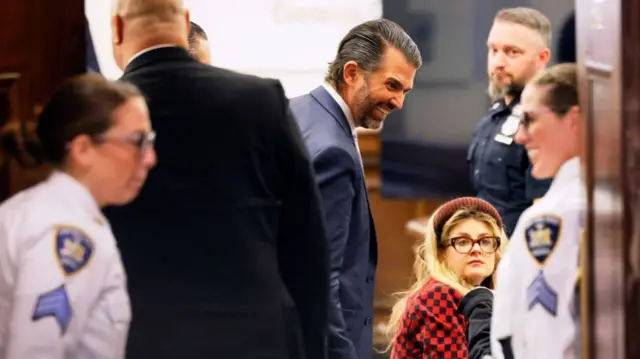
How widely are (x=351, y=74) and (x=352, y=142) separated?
0.17 meters

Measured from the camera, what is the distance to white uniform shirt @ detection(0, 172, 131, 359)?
2072 mm

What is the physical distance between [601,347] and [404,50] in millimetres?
939

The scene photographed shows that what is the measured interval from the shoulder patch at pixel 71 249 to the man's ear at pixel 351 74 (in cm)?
100

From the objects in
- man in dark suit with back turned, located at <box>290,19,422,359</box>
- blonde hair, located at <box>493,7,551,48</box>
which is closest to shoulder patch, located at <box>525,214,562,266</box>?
man in dark suit with back turned, located at <box>290,19,422,359</box>

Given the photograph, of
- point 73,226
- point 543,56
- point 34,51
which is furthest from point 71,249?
point 543,56

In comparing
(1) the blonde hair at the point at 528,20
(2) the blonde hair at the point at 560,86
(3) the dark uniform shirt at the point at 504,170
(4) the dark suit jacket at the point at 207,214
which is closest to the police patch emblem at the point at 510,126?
(3) the dark uniform shirt at the point at 504,170

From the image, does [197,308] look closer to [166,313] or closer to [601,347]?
[166,313]

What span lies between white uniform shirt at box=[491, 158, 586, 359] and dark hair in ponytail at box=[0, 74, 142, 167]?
0.68 meters

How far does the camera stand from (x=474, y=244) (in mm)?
3098

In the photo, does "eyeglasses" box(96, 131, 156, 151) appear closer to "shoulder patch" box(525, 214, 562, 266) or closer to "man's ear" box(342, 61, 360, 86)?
"shoulder patch" box(525, 214, 562, 266)

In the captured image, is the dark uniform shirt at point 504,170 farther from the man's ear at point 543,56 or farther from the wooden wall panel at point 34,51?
the wooden wall panel at point 34,51

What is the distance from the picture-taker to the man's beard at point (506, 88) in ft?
11.4

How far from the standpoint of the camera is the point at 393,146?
5250 millimetres

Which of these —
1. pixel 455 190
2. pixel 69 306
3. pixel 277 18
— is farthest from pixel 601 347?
pixel 455 190
